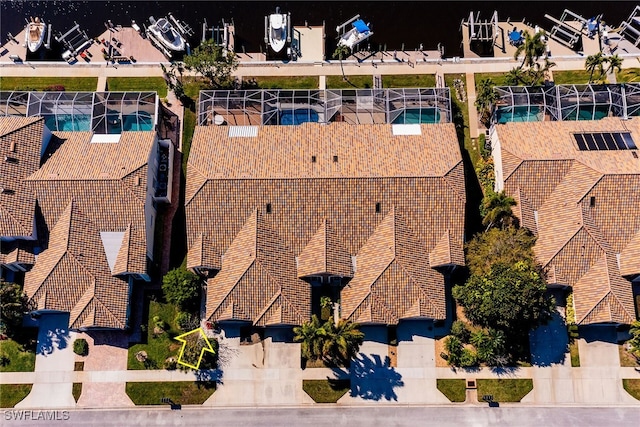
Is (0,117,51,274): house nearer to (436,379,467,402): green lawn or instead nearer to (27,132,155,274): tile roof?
(27,132,155,274): tile roof

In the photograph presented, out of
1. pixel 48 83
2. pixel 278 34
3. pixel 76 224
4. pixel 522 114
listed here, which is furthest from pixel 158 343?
pixel 522 114

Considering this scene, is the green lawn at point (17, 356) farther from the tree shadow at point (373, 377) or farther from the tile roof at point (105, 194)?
the tree shadow at point (373, 377)

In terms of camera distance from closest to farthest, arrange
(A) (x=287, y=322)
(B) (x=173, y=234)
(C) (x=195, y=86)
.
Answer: (A) (x=287, y=322) < (B) (x=173, y=234) < (C) (x=195, y=86)

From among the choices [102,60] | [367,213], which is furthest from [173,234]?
[102,60]

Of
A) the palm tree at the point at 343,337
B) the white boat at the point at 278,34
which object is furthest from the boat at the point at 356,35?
the palm tree at the point at 343,337

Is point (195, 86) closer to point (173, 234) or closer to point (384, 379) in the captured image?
point (173, 234)

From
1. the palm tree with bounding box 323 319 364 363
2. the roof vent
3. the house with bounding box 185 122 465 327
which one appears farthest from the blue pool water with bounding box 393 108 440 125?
the palm tree with bounding box 323 319 364 363
